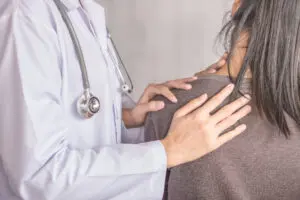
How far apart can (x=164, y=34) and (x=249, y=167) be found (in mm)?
1123

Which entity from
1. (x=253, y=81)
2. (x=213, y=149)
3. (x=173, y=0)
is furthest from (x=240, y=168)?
(x=173, y=0)

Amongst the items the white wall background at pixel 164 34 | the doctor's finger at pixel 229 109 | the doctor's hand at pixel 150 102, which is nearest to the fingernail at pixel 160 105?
the doctor's hand at pixel 150 102

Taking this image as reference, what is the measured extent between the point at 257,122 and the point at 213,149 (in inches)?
3.9

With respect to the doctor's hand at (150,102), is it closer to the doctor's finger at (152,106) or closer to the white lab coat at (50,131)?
the doctor's finger at (152,106)

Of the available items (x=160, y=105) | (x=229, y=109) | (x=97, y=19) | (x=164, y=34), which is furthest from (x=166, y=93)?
(x=164, y=34)

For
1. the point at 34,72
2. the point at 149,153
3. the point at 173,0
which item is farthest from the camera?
the point at 173,0

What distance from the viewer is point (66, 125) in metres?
0.85

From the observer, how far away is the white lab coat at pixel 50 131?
77cm

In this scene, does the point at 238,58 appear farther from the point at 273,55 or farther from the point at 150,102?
the point at 150,102

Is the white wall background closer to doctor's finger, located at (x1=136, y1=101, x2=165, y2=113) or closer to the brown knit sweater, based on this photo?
doctor's finger, located at (x1=136, y1=101, x2=165, y2=113)

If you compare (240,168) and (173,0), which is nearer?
(240,168)

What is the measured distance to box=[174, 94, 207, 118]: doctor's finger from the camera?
2.87ft

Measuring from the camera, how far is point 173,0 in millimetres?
1838

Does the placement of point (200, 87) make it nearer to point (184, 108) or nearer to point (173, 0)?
point (184, 108)
